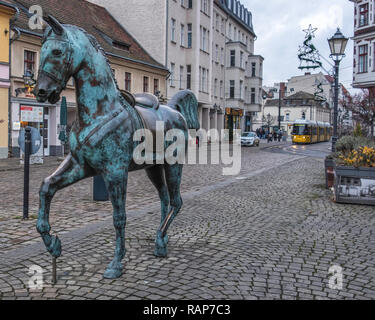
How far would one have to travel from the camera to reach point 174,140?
16.5 feet

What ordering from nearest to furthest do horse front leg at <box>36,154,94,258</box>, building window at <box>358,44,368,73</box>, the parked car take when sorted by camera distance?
horse front leg at <box>36,154,94,258</box> < building window at <box>358,44,368,73</box> < the parked car

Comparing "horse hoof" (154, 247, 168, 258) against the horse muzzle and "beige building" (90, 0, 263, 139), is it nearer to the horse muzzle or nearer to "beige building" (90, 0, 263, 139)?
the horse muzzle

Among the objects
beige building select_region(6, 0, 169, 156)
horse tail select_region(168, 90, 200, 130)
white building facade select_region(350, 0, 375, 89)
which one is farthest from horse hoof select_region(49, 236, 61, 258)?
white building facade select_region(350, 0, 375, 89)

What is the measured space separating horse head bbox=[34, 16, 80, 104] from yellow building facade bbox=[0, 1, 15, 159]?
1898cm

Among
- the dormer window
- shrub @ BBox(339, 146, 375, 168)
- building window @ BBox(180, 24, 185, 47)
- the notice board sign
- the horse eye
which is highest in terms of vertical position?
building window @ BBox(180, 24, 185, 47)

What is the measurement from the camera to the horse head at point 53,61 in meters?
3.66

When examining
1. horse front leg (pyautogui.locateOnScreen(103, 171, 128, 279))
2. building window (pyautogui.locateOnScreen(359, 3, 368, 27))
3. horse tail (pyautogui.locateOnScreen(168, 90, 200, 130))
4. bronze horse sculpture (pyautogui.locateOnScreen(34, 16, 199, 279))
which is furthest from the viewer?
building window (pyautogui.locateOnScreen(359, 3, 368, 27))

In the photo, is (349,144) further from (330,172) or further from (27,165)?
(27,165)

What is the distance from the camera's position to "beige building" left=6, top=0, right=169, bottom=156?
71.5 feet

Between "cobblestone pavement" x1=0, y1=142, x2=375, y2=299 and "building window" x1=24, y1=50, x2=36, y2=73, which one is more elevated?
"building window" x1=24, y1=50, x2=36, y2=73

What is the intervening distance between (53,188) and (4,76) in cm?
1920

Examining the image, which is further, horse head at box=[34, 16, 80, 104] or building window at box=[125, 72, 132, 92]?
building window at box=[125, 72, 132, 92]

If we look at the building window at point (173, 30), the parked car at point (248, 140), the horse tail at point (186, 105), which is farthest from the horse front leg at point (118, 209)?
the parked car at point (248, 140)

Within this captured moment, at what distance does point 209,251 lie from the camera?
5.38m
